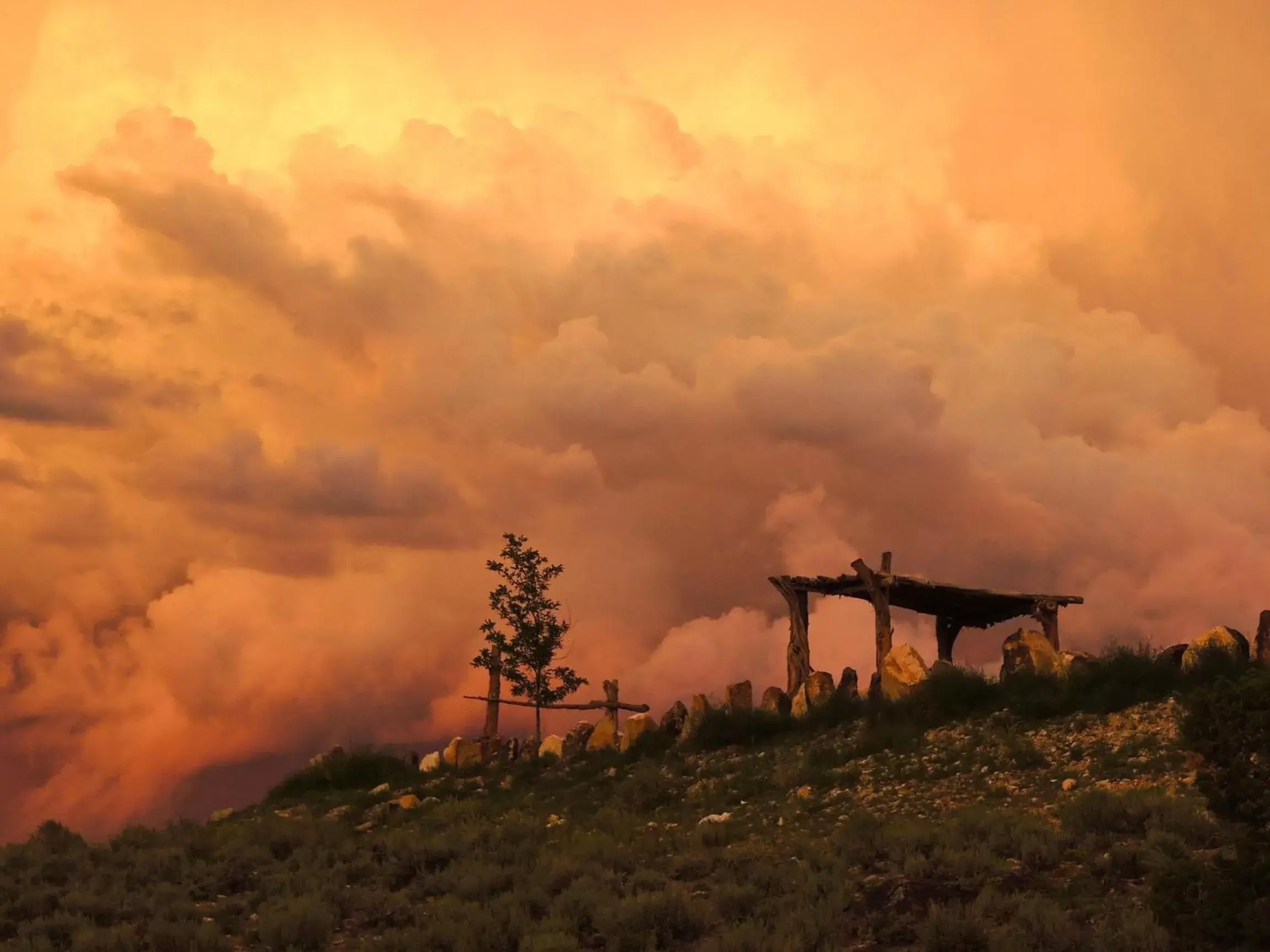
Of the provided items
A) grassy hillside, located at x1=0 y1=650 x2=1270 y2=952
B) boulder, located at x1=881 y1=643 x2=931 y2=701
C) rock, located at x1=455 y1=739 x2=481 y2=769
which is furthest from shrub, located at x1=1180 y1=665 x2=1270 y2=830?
rock, located at x1=455 y1=739 x2=481 y2=769

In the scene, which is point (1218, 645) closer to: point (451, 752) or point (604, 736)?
point (604, 736)

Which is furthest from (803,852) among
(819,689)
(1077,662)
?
(819,689)

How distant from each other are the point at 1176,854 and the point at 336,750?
980 inches

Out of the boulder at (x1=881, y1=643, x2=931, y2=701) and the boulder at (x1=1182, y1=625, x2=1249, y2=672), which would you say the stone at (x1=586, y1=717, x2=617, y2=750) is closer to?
the boulder at (x1=881, y1=643, x2=931, y2=701)

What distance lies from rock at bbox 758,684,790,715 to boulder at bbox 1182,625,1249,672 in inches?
327

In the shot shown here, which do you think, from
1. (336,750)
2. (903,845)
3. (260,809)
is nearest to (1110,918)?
(903,845)

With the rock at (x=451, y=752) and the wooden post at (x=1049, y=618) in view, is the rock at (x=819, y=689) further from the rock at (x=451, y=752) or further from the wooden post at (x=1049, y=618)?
the rock at (x=451, y=752)

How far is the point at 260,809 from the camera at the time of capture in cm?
2927

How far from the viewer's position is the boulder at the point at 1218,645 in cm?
2117

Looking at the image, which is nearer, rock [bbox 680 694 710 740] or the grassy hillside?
the grassy hillside

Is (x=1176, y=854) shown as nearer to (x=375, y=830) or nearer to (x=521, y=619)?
(x=375, y=830)

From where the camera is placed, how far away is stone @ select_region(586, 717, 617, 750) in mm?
28922

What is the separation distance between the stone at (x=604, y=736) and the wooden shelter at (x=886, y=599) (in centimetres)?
445

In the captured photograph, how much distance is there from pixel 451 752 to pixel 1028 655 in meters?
15.4
